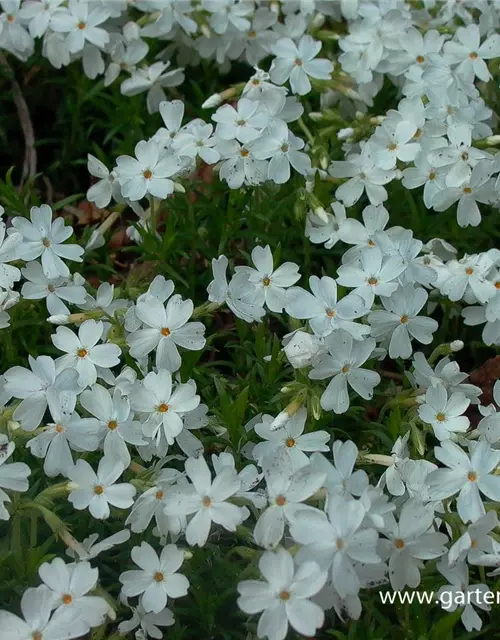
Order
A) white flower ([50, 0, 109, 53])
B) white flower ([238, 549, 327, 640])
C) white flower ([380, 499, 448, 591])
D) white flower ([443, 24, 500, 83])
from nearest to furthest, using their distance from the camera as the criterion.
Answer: white flower ([238, 549, 327, 640])
white flower ([380, 499, 448, 591])
white flower ([443, 24, 500, 83])
white flower ([50, 0, 109, 53])

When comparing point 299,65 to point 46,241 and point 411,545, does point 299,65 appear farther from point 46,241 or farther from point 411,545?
point 411,545

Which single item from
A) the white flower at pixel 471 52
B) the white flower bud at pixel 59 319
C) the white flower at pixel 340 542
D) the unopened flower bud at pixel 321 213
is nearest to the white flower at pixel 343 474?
the white flower at pixel 340 542

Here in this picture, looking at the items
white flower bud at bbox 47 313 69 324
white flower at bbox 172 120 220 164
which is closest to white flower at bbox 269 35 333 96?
white flower at bbox 172 120 220 164

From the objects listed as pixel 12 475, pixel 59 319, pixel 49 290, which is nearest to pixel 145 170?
pixel 49 290

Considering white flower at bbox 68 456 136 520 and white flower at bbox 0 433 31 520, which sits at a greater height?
white flower at bbox 0 433 31 520

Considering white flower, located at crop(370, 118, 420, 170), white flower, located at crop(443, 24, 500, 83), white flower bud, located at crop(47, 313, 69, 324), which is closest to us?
white flower bud, located at crop(47, 313, 69, 324)

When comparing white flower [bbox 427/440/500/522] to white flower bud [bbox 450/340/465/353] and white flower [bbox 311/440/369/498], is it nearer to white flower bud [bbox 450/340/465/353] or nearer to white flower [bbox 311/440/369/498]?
white flower [bbox 311/440/369/498]

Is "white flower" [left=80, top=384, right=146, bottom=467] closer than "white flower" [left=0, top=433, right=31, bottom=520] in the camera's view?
No
